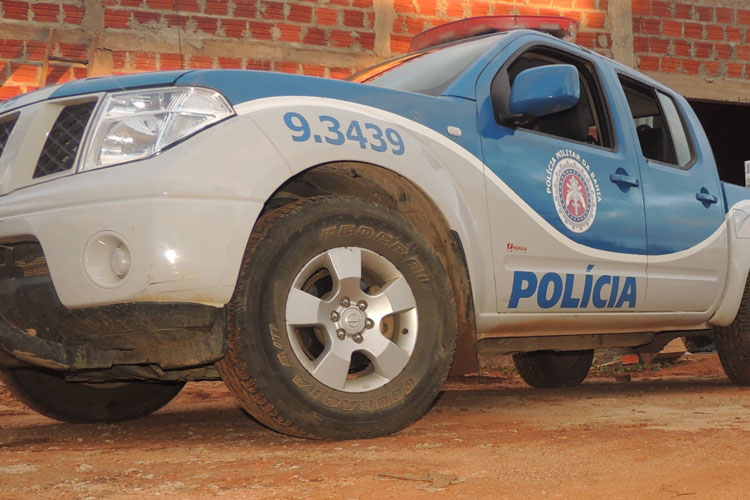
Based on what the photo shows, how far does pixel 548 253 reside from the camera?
3.92 m

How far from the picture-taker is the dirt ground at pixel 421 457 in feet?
7.66

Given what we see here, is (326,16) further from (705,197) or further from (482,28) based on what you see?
(705,197)

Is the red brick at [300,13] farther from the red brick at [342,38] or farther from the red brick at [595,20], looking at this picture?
the red brick at [595,20]

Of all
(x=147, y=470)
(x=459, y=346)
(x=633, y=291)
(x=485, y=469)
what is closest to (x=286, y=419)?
(x=147, y=470)

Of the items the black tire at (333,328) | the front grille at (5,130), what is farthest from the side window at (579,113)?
the front grille at (5,130)

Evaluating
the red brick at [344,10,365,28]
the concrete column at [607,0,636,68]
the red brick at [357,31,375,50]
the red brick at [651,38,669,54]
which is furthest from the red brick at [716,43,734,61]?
the red brick at [344,10,365,28]

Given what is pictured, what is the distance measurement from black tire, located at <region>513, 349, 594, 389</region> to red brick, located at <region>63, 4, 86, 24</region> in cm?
462

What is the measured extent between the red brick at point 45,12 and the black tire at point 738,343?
579 centimetres

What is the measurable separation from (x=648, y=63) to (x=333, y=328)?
7878 millimetres

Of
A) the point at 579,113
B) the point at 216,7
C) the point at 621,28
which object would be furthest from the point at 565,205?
the point at 621,28

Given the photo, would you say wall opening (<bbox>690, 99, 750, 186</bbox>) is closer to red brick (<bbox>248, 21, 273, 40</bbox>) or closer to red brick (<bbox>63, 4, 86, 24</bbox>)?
red brick (<bbox>248, 21, 273, 40</bbox>)

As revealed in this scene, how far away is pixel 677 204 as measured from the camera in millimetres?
4781

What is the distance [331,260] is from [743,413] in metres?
2.18

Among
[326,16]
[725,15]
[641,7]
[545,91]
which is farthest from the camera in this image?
[725,15]
